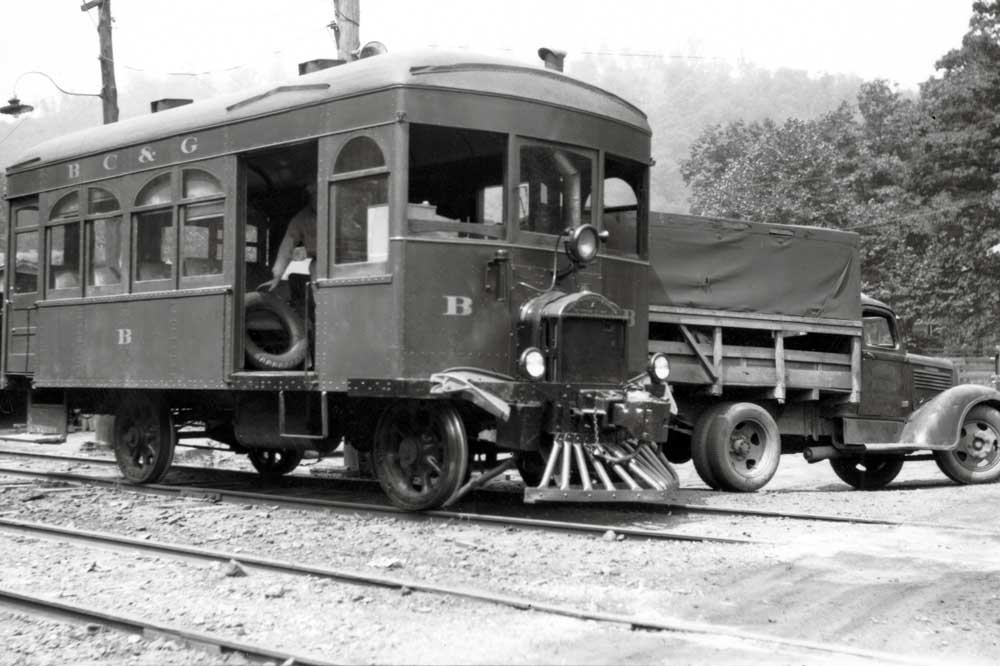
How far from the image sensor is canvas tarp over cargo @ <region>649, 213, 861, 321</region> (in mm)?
11336

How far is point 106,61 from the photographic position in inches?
703

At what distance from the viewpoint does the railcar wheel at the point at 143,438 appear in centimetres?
1134

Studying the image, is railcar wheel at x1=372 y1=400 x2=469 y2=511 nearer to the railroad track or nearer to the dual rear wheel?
the railroad track

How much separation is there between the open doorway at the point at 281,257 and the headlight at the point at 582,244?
7.15 feet

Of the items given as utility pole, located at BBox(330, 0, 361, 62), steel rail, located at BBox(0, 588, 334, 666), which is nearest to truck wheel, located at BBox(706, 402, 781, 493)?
utility pole, located at BBox(330, 0, 361, 62)

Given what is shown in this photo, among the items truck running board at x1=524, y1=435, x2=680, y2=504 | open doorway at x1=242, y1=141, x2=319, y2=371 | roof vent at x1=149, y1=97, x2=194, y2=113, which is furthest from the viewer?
roof vent at x1=149, y1=97, x2=194, y2=113

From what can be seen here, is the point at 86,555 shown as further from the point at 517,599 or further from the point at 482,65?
the point at 482,65

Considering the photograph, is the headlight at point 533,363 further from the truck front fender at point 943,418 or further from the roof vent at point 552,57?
the truck front fender at point 943,418

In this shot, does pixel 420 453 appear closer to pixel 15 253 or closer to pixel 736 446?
pixel 736 446

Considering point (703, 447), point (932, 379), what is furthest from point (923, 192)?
point (703, 447)

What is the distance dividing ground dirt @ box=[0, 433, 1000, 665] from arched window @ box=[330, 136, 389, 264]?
2018 mm

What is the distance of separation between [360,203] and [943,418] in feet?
21.6

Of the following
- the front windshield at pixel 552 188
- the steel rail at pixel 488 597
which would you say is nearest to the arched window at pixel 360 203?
the front windshield at pixel 552 188

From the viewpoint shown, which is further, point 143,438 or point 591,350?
point 143,438
